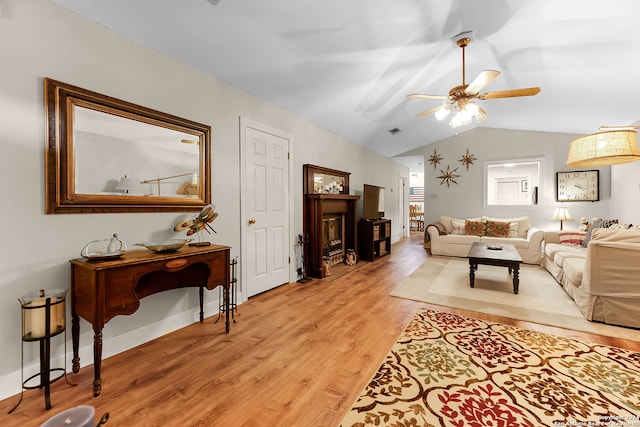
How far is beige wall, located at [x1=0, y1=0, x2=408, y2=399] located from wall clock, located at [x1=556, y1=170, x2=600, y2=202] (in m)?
7.25

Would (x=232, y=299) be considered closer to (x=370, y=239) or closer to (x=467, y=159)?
(x=370, y=239)

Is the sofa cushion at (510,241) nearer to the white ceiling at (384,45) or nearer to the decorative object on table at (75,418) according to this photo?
the white ceiling at (384,45)

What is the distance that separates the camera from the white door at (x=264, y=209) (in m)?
3.31

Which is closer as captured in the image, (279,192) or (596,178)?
(279,192)

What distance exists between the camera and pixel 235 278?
298 cm

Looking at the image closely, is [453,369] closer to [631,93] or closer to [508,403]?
[508,403]

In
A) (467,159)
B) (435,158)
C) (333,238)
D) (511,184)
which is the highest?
(435,158)

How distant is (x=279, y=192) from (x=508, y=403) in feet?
10.3

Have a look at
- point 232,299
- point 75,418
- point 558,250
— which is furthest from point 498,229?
point 75,418

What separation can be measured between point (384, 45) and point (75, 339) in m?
3.65

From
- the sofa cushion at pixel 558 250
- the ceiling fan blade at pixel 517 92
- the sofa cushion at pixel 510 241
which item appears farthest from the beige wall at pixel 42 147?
the sofa cushion at pixel 510 241

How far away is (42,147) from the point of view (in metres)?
1.77

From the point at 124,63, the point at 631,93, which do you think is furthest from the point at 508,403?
the point at 631,93

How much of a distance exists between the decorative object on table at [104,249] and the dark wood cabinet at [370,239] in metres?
4.38
